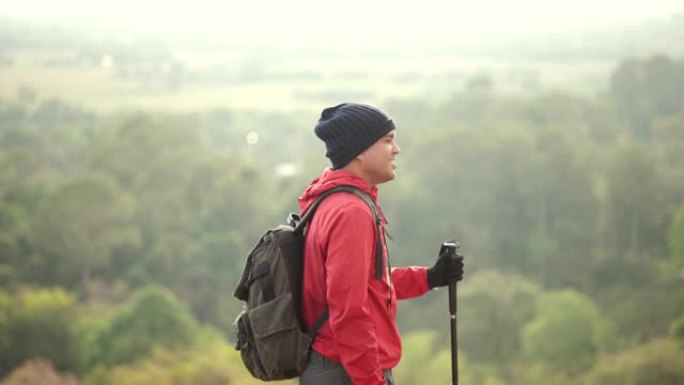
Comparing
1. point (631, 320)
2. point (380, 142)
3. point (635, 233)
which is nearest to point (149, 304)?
point (631, 320)

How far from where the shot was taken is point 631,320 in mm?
24031

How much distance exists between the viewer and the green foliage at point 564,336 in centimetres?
2184

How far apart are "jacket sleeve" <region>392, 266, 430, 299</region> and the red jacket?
0.98ft

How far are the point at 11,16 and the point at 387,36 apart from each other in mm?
19947

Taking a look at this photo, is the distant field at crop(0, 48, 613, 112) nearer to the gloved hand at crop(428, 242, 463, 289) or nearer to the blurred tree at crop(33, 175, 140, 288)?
the blurred tree at crop(33, 175, 140, 288)

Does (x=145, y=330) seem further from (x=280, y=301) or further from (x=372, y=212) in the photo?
(x=372, y=212)

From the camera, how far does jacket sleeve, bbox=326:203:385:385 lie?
221cm

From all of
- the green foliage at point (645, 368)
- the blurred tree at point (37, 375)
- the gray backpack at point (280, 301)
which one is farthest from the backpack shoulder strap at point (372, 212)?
the blurred tree at point (37, 375)

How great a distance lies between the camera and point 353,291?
2.21 metres

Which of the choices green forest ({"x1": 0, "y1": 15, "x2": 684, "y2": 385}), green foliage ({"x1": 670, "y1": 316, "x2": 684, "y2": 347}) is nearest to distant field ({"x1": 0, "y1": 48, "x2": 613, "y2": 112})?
green forest ({"x1": 0, "y1": 15, "x2": 684, "y2": 385})

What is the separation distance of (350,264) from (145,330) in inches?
817

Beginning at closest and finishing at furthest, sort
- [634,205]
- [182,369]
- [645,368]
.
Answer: [645,368], [182,369], [634,205]

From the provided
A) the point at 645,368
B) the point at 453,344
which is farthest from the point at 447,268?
→ the point at 645,368

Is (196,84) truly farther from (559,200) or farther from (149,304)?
(149,304)
